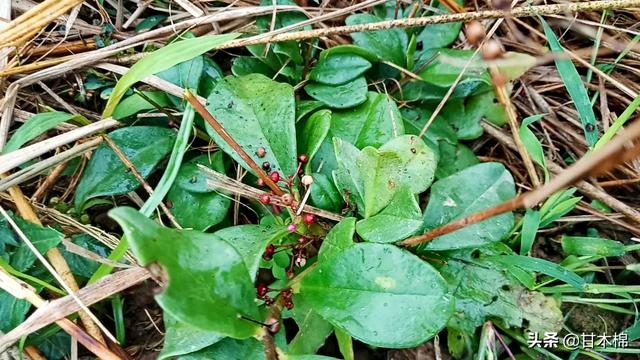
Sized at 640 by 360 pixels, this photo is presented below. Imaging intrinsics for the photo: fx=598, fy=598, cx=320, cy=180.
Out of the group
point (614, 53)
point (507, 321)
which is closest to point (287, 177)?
point (507, 321)

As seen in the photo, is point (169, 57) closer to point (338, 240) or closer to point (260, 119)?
point (260, 119)

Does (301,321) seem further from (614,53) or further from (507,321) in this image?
(614,53)

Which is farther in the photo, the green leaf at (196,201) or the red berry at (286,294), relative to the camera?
the green leaf at (196,201)

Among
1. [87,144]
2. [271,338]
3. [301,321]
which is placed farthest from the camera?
[87,144]

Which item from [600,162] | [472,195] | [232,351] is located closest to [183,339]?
[232,351]

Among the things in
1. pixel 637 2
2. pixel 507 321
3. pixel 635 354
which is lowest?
pixel 635 354

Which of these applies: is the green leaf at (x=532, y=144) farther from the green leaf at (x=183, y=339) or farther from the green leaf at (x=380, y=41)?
the green leaf at (x=183, y=339)

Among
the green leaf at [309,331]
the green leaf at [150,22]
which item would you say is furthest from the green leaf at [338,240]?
the green leaf at [150,22]
